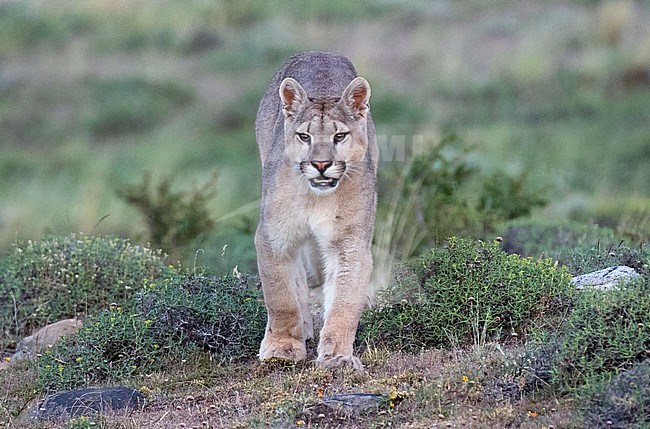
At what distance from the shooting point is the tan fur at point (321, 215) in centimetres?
943

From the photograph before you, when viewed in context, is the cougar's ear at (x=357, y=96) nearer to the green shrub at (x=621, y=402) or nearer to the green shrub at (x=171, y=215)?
the green shrub at (x=621, y=402)

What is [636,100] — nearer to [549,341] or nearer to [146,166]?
[146,166]

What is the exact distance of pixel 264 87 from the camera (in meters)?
28.4

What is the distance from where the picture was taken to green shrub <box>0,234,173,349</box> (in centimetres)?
1172

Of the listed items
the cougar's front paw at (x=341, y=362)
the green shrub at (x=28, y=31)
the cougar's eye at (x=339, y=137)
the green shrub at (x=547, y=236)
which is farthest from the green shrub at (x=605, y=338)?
the green shrub at (x=28, y=31)

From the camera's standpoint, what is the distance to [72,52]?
A: 3125cm

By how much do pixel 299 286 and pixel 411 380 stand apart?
192 cm

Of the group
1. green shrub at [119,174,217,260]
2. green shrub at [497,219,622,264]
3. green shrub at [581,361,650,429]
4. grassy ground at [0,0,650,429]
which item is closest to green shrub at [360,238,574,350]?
green shrub at [581,361,650,429]

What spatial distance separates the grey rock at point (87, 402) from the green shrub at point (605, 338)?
298cm

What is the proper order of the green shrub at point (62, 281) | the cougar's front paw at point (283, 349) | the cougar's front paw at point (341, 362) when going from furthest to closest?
the green shrub at point (62, 281) < the cougar's front paw at point (283, 349) < the cougar's front paw at point (341, 362)

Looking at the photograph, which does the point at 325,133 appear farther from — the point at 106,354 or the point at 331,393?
the point at 106,354

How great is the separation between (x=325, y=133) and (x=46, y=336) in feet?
11.4

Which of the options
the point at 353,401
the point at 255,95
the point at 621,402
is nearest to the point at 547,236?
the point at 353,401

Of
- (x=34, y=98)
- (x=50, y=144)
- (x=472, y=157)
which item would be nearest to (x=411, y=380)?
(x=472, y=157)
